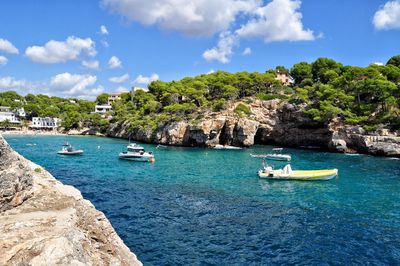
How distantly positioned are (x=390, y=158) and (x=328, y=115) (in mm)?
16161

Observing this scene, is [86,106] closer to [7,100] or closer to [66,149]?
[7,100]

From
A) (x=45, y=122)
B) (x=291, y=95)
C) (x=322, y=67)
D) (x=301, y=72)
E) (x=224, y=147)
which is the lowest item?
(x=224, y=147)

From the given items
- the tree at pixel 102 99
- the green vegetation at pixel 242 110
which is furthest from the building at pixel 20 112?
the green vegetation at pixel 242 110

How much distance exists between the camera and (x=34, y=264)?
7281 mm

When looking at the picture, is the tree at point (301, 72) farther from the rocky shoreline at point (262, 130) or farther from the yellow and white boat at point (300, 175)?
the yellow and white boat at point (300, 175)

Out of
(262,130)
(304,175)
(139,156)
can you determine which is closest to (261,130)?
(262,130)

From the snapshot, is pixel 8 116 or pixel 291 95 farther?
pixel 8 116

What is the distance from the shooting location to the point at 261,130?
301ft

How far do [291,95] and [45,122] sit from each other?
109117mm

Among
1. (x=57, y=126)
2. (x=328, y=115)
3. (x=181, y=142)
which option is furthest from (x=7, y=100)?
(x=328, y=115)

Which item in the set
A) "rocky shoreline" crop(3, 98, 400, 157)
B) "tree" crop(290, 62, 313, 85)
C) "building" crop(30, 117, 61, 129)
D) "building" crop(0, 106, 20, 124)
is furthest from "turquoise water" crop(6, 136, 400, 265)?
"building" crop(0, 106, 20, 124)

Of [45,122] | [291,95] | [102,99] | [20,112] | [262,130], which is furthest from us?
[102,99]

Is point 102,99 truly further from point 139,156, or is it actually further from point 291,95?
point 139,156

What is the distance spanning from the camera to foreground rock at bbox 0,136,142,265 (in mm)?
7685
